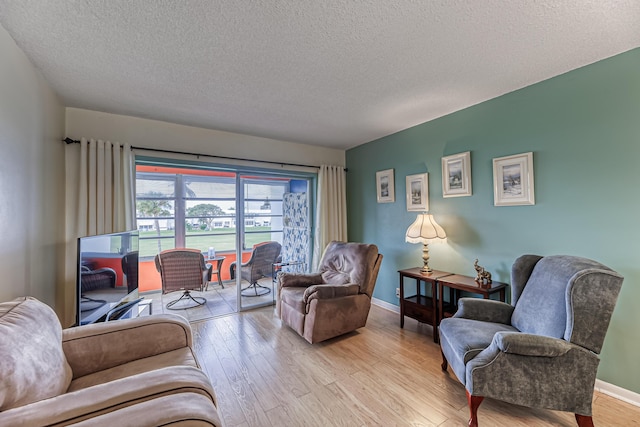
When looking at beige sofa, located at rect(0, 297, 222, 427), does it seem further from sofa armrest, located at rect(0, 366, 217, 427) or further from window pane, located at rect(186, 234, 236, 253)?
window pane, located at rect(186, 234, 236, 253)

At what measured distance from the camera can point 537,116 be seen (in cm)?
224

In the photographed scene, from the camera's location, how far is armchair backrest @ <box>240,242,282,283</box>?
12.5 ft

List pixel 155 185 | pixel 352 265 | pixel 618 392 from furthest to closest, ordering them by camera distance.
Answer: pixel 155 185, pixel 352 265, pixel 618 392

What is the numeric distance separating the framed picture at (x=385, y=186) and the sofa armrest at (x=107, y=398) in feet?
10.1

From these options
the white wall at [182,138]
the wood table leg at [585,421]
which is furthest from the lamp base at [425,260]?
the white wall at [182,138]

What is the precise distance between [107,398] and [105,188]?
2461mm

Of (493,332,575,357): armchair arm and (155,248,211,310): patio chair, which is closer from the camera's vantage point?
(493,332,575,357): armchair arm

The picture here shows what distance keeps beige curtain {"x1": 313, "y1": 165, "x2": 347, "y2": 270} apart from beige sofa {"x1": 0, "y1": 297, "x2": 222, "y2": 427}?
255 cm

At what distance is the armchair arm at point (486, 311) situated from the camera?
2.03 metres

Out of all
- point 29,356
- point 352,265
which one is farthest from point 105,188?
point 352,265

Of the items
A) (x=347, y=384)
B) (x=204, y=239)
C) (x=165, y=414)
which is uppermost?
(x=204, y=239)

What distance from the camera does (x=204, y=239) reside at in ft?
17.7

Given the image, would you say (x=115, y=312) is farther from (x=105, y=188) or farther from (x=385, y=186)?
(x=385, y=186)

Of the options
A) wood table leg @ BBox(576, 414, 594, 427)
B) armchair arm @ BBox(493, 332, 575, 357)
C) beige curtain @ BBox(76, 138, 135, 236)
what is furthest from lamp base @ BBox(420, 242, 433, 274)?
beige curtain @ BBox(76, 138, 135, 236)
